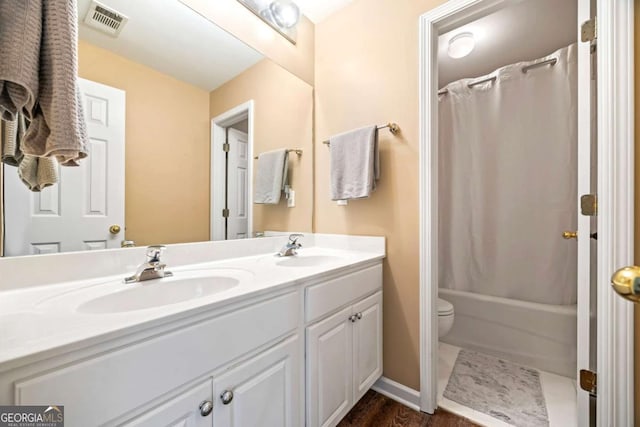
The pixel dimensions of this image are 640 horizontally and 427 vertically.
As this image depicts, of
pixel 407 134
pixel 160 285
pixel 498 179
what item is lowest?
pixel 160 285

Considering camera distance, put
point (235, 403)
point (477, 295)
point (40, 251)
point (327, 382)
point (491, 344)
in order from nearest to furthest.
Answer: point (235, 403), point (40, 251), point (327, 382), point (491, 344), point (477, 295)

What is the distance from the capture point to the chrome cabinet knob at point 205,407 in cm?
65

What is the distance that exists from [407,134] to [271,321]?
3.61 ft

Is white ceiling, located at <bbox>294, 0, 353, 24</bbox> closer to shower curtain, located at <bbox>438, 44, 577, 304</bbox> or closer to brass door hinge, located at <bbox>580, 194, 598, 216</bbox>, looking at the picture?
shower curtain, located at <bbox>438, 44, 577, 304</bbox>

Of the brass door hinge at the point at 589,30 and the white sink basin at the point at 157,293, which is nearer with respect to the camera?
the white sink basin at the point at 157,293

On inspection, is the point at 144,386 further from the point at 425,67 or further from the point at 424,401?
the point at 425,67

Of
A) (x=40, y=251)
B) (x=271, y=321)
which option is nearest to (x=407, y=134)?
(x=271, y=321)

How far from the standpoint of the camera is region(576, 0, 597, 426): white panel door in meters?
0.96

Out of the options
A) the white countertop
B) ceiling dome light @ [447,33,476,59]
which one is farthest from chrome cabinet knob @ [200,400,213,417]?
ceiling dome light @ [447,33,476,59]

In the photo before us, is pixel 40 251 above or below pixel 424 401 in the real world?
above

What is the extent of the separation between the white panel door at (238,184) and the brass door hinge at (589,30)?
1.47 metres

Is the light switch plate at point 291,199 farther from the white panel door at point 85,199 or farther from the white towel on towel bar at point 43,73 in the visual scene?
the white towel on towel bar at point 43,73

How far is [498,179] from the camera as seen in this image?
1.89 metres

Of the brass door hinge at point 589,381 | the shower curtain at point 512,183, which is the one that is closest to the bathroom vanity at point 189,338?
the brass door hinge at point 589,381
